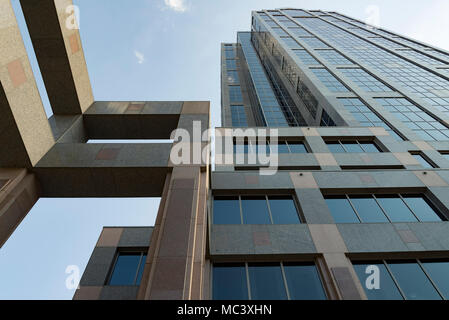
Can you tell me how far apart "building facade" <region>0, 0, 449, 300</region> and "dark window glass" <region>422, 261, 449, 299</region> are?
0.18ft

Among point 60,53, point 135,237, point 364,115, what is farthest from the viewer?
point 364,115

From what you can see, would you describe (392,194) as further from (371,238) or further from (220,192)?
(220,192)

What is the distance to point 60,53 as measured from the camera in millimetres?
11109

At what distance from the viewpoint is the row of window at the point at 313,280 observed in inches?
358

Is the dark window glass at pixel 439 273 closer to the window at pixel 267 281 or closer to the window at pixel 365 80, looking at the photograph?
the window at pixel 267 281

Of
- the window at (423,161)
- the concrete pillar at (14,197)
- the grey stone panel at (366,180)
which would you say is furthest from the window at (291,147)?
the concrete pillar at (14,197)

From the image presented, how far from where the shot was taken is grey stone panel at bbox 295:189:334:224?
1159 cm

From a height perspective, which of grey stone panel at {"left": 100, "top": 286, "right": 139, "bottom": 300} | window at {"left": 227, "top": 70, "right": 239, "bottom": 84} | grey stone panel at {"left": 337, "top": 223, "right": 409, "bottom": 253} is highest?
window at {"left": 227, "top": 70, "right": 239, "bottom": 84}

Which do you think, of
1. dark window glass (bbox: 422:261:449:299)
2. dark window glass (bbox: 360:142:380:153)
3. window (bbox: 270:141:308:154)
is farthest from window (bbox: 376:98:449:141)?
dark window glass (bbox: 422:261:449:299)

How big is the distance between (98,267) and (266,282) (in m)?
9.72

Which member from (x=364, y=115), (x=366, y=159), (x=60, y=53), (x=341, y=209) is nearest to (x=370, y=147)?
(x=366, y=159)

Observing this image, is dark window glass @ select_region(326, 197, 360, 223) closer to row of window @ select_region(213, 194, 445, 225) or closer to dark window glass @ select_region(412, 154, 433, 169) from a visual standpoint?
row of window @ select_region(213, 194, 445, 225)

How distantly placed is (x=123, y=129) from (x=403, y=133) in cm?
2376

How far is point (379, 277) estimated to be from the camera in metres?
9.56
